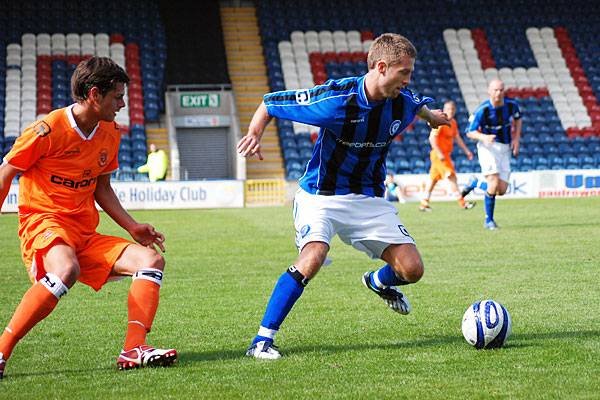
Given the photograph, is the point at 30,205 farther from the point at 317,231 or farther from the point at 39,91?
the point at 39,91

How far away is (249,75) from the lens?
3238 cm

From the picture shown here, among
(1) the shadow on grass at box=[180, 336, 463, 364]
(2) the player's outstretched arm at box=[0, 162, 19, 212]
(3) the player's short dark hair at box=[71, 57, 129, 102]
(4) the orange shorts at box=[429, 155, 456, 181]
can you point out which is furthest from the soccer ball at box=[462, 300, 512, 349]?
(4) the orange shorts at box=[429, 155, 456, 181]

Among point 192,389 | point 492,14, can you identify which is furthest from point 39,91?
point 192,389

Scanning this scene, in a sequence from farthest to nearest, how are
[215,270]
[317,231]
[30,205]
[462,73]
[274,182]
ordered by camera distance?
[462,73] < [274,182] < [215,270] < [317,231] < [30,205]

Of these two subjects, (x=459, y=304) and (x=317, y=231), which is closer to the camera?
(x=317, y=231)

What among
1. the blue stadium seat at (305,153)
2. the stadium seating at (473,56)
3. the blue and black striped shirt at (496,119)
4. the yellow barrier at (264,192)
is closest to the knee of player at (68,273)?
the blue and black striped shirt at (496,119)

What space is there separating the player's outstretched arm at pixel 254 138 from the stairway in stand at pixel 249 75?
23.1 m

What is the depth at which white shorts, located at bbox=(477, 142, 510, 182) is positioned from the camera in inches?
569

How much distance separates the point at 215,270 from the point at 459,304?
3603 mm

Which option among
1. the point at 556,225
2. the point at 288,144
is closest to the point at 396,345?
the point at 556,225

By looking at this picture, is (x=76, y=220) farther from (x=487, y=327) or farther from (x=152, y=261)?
(x=487, y=327)

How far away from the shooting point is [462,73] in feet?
108

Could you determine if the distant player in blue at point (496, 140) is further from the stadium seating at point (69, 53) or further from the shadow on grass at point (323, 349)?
the stadium seating at point (69, 53)

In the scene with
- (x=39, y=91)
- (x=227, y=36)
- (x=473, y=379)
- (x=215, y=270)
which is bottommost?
(x=473, y=379)
